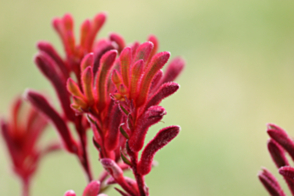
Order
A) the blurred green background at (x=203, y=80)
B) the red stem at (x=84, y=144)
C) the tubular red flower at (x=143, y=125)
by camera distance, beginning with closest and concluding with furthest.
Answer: the tubular red flower at (x=143, y=125), the red stem at (x=84, y=144), the blurred green background at (x=203, y=80)

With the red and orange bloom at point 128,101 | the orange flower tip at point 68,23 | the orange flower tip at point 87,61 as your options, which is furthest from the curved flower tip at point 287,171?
the orange flower tip at point 68,23

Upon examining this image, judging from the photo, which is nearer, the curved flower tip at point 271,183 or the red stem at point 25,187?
the curved flower tip at point 271,183

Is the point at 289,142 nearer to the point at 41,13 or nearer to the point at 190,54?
the point at 190,54

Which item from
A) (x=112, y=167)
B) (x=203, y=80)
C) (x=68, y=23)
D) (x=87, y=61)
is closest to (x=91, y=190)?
(x=112, y=167)

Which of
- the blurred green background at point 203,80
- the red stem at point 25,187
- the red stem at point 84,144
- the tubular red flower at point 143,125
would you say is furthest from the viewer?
the blurred green background at point 203,80

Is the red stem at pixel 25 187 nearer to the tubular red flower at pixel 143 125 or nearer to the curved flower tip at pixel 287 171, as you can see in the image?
the tubular red flower at pixel 143 125

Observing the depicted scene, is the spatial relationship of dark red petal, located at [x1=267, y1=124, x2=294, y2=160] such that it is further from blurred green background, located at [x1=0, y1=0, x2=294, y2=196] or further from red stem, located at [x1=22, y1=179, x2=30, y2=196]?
blurred green background, located at [x1=0, y1=0, x2=294, y2=196]

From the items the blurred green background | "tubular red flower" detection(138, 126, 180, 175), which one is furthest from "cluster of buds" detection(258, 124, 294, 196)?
the blurred green background
